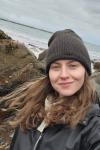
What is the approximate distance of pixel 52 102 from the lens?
13.1 feet

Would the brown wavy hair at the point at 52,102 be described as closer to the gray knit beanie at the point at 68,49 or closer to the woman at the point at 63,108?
the woman at the point at 63,108

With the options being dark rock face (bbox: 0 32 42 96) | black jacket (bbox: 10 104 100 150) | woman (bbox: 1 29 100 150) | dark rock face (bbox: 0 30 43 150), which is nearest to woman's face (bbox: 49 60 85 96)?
woman (bbox: 1 29 100 150)

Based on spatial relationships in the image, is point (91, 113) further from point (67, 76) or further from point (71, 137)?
point (67, 76)

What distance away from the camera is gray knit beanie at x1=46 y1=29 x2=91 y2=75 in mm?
3783

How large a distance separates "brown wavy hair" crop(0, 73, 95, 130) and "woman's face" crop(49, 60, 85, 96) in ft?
0.25

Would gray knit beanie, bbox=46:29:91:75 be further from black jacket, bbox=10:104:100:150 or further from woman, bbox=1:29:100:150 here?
black jacket, bbox=10:104:100:150

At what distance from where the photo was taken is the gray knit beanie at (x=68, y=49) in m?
3.78

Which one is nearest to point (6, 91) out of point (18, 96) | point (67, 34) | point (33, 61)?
point (33, 61)

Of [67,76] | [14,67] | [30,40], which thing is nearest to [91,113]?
[67,76]

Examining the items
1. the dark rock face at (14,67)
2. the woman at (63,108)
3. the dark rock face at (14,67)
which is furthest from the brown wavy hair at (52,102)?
the dark rock face at (14,67)

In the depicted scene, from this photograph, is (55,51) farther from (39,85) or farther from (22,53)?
(22,53)

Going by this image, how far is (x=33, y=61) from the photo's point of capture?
13.9 m

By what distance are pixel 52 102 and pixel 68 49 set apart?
0.53 meters

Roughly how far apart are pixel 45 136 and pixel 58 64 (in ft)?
2.11
